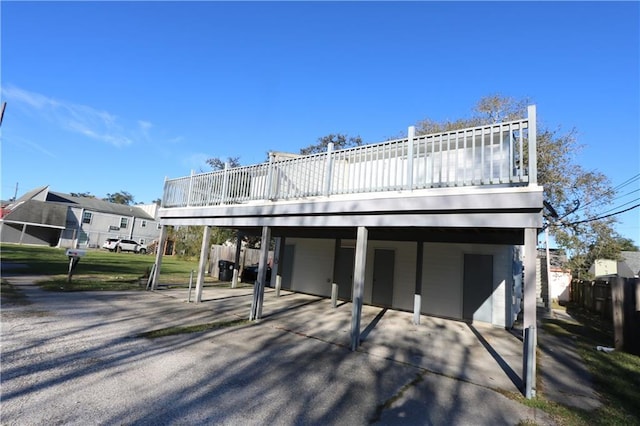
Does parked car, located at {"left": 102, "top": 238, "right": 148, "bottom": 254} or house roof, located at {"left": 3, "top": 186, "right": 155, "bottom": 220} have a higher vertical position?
house roof, located at {"left": 3, "top": 186, "right": 155, "bottom": 220}

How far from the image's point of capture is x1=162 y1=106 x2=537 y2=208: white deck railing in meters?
5.12

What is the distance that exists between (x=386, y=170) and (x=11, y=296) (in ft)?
32.6

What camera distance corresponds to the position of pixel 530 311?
4.68 meters

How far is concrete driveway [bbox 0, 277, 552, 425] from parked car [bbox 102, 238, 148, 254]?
3032 centimetres

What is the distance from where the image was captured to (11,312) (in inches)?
269

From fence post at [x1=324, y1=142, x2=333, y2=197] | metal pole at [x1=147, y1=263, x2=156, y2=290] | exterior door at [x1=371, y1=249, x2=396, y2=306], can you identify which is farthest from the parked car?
fence post at [x1=324, y1=142, x2=333, y2=197]

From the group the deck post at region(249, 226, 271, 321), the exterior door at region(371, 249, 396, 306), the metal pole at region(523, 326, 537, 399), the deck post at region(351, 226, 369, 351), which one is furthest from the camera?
the exterior door at region(371, 249, 396, 306)

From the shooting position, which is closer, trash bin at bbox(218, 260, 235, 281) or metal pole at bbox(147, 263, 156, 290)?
metal pole at bbox(147, 263, 156, 290)

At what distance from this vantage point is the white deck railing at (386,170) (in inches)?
202

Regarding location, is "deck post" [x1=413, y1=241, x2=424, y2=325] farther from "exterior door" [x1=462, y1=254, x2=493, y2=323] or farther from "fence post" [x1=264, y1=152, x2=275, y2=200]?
"fence post" [x1=264, y1=152, x2=275, y2=200]

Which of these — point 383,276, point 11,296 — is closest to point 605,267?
point 383,276

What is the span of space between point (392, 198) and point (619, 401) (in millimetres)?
4252

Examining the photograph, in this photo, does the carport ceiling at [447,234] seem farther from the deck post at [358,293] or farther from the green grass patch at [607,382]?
the green grass patch at [607,382]

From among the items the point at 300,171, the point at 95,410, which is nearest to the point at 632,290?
the point at 300,171
